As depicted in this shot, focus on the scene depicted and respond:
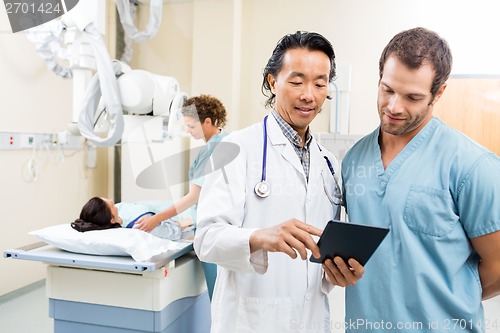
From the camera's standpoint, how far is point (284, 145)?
108 centimetres

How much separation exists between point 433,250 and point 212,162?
567mm

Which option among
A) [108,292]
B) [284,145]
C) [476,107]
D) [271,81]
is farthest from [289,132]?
[476,107]

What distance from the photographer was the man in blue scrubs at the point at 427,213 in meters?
0.90

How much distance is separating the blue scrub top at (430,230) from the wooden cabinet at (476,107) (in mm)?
2661

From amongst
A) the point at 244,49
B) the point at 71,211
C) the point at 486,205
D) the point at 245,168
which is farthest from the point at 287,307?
the point at 244,49

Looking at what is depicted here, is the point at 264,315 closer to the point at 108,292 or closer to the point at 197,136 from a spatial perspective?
the point at 108,292

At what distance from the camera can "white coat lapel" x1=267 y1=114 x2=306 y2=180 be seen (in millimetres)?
1068

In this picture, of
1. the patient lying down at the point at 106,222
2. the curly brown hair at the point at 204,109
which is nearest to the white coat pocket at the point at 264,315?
the patient lying down at the point at 106,222

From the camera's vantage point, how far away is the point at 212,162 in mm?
1135

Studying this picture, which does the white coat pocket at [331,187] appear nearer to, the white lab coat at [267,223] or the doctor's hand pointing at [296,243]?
the white lab coat at [267,223]

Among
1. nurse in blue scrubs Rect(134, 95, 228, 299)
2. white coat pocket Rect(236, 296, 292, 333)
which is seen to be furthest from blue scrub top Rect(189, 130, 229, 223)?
white coat pocket Rect(236, 296, 292, 333)

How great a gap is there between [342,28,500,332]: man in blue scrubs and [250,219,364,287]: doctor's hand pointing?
4.9 inches

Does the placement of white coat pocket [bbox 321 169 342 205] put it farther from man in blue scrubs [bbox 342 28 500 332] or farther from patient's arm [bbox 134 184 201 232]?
patient's arm [bbox 134 184 201 232]

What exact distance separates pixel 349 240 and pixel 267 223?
28 cm
